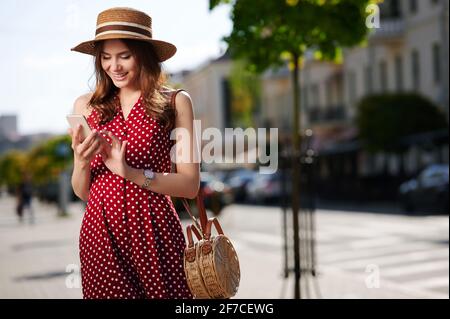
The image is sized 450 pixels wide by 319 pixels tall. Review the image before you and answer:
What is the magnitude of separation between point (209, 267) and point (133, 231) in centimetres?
29

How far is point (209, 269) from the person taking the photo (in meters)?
3.45

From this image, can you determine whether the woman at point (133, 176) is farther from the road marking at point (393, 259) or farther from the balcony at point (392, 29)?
the balcony at point (392, 29)

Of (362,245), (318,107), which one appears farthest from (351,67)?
(362,245)

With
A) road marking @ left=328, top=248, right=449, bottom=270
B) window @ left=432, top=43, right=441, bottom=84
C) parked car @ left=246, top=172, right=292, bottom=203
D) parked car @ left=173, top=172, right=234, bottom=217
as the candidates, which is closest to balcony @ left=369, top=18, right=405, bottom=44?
window @ left=432, top=43, right=441, bottom=84

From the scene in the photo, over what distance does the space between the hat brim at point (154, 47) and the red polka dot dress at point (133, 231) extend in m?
0.22

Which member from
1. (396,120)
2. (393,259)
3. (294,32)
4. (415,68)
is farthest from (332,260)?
(415,68)

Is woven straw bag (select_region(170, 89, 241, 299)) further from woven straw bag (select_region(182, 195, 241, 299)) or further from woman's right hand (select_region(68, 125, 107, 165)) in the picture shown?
woman's right hand (select_region(68, 125, 107, 165))

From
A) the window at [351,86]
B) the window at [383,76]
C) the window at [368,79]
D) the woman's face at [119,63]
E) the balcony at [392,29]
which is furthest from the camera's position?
the window at [351,86]

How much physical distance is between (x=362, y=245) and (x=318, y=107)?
129 ft

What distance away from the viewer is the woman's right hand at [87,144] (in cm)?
330

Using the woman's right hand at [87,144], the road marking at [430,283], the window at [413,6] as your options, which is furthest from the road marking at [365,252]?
the window at [413,6]

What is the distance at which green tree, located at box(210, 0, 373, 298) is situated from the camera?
8.47 m

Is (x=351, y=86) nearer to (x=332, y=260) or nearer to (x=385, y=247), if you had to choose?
(x=385, y=247)
